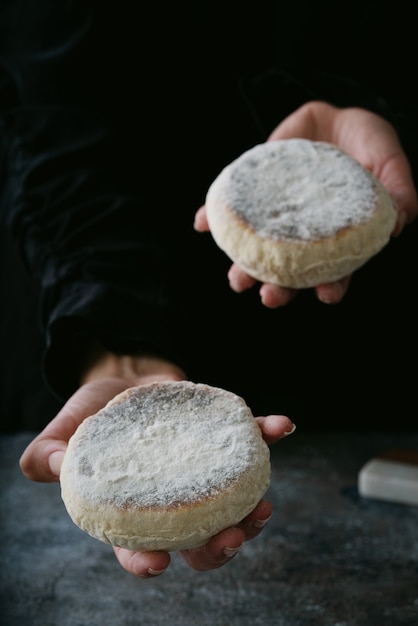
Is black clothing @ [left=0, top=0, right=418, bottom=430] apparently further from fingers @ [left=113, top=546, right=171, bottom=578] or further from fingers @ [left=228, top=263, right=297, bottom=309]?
fingers @ [left=113, top=546, right=171, bottom=578]

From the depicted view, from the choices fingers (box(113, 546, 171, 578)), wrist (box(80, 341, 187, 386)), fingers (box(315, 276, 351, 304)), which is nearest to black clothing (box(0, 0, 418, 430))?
wrist (box(80, 341, 187, 386))

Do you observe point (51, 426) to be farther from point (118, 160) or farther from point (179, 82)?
point (179, 82)

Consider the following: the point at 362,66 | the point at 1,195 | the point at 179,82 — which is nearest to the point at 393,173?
the point at 362,66

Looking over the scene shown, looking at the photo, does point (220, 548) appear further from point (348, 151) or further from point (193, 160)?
point (193, 160)

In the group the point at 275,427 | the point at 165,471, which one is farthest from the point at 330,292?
the point at 165,471

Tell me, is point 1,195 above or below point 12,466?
above

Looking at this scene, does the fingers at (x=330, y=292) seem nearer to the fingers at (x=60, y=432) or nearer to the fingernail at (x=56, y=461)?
the fingers at (x=60, y=432)
